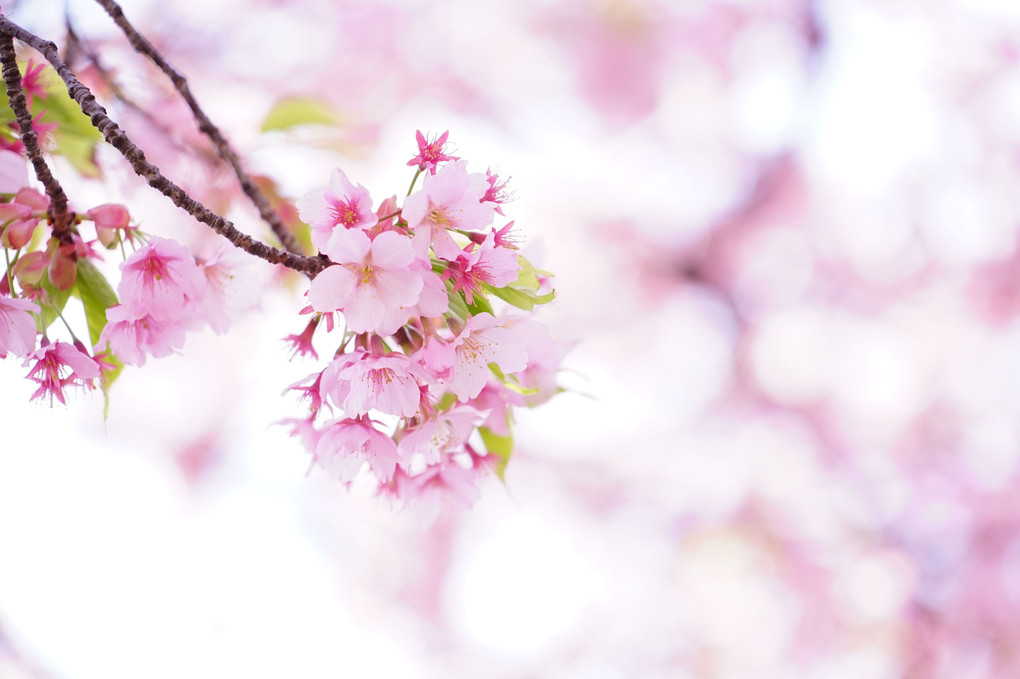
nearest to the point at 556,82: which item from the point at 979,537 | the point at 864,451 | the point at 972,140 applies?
the point at 972,140

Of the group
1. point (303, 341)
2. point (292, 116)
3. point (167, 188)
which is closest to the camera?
point (167, 188)

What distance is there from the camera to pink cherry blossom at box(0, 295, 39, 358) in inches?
16.0

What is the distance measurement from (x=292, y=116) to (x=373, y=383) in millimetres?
550

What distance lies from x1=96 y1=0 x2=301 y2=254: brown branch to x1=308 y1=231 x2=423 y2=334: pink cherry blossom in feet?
0.49

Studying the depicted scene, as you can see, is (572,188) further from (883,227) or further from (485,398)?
(485,398)

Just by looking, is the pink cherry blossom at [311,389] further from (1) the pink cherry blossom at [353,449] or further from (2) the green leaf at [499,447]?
(2) the green leaf at [499,447]

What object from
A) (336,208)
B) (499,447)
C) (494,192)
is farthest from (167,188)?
(499,447)

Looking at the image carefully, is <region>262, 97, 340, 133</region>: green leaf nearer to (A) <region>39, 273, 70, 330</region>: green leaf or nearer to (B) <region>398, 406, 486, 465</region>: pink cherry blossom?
(A) <region>39, 273, 70, 330</region>: green leaf

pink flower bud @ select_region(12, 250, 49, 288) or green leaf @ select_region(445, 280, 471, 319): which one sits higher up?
green leaf @ select_region(445, 280, 471, 319)

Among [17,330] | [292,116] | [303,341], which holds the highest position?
[292,116]

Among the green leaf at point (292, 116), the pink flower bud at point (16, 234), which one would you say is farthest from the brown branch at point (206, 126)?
the green leaf at point (292, 116)

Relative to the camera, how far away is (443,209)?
376mm

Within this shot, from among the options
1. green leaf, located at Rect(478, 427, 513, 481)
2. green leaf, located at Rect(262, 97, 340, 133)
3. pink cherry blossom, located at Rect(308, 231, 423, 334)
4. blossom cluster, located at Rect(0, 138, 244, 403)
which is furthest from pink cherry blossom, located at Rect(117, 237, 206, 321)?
green leaf, located at Rect(262, 97, 340, 133)

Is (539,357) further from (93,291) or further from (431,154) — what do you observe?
(93,291)
